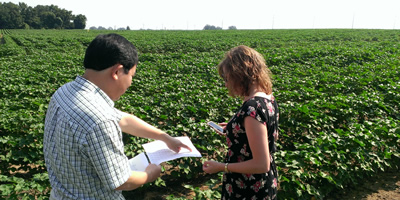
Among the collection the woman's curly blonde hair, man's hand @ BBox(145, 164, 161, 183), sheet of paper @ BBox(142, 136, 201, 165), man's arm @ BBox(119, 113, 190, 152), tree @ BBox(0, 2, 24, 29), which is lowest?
sheet of paper @ BBox(142, 136, 201, 165)

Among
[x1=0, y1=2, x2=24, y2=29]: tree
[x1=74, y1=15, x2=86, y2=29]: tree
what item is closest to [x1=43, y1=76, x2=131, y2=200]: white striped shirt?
[x1=74, y1=15, x2=86, y2=29]: tree

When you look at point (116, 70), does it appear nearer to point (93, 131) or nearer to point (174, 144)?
point (93, 131)

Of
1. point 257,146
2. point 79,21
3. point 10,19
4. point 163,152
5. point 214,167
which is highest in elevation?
point 79,21

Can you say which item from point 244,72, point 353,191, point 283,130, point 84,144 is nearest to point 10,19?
point 283,130

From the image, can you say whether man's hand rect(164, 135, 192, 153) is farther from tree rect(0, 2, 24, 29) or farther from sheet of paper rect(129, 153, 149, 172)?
tree rect(0, 2, 24, 29)

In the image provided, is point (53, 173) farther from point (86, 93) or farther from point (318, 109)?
point (318, 109)

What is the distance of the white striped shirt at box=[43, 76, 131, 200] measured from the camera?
125 cm

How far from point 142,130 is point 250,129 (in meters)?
0.69

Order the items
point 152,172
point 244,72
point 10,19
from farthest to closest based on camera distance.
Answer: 1. point 10,19
2. point 244,72
3. point 152,172

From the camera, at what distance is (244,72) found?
1.88m

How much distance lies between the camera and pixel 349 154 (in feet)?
13.0

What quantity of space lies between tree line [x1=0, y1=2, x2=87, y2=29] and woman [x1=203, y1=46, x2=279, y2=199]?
8659cm

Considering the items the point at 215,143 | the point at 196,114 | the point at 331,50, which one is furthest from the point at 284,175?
the point at 331,50

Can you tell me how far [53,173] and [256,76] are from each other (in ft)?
4.17
